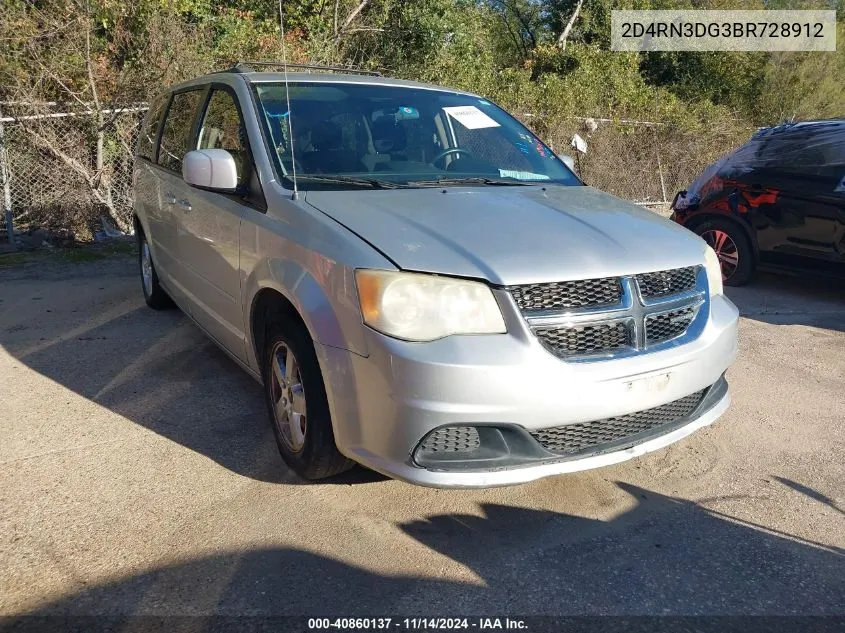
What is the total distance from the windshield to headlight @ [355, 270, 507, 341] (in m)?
0.95

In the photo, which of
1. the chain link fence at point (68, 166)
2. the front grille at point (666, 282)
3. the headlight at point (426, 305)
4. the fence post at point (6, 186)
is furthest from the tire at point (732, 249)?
the fence post at point (6, 186)

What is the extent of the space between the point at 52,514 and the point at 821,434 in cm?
386

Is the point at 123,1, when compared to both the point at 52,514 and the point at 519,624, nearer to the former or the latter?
the point at 52,514

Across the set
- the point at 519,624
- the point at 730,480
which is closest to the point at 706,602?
the point at 519,624

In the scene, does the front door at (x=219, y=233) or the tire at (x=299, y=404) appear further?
the front door at (x=219, y=233)

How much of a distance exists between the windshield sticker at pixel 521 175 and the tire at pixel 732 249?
4.01m

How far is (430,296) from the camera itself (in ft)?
8.89

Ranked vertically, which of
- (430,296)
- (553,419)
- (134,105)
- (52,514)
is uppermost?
(134,105)

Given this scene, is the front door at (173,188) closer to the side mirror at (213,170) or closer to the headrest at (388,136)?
the side mirror at (213,170)

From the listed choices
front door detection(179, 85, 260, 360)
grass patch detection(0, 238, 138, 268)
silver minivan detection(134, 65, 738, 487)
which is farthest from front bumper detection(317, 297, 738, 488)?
grass patch detection(0, 238, 138, 268)

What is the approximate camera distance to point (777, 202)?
7.07 metres

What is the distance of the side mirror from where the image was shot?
11.7 ft

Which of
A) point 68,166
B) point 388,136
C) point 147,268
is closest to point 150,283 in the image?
point 147,268

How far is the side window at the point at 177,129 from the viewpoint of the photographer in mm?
4762
